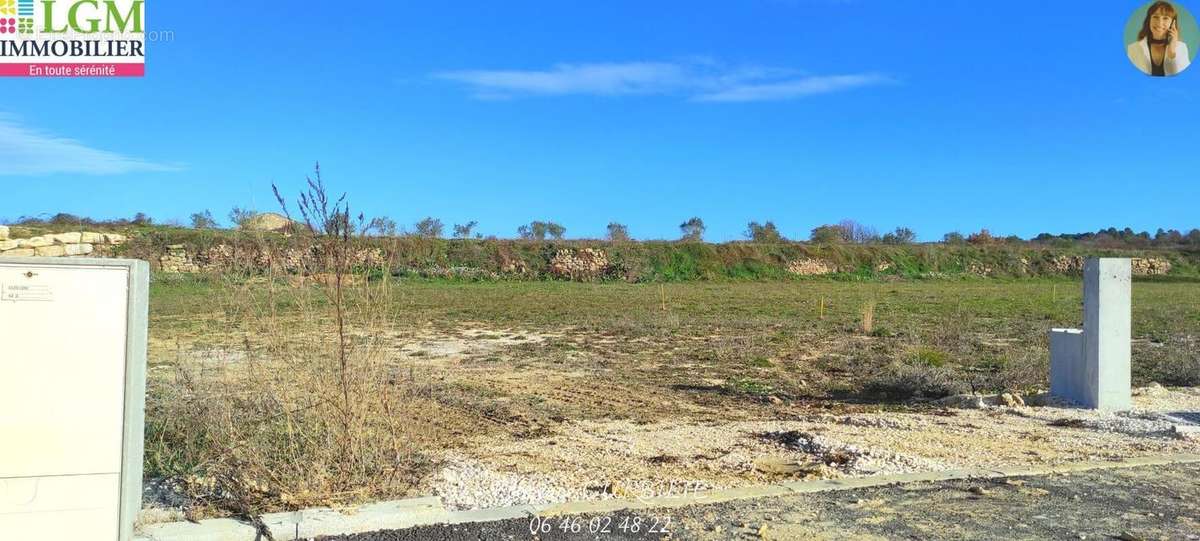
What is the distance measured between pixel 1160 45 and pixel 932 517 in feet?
19.9

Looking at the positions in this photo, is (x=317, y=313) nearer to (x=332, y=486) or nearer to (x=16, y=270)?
(x=332, y=486)

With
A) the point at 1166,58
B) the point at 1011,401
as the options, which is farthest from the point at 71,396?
the point at 1166,58

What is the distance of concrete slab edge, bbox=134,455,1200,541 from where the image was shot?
15.9 ft

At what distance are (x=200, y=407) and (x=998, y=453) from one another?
6.19 m

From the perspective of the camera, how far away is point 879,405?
412 inches

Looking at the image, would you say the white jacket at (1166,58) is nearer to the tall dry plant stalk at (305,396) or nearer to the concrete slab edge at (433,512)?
the concrete slab edge at (433,512)

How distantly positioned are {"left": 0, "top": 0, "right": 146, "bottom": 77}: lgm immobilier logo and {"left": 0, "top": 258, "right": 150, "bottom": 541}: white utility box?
23.7 feet

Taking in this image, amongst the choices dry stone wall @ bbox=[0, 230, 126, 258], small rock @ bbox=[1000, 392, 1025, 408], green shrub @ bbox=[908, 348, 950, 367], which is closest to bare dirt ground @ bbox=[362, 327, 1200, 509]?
small rock @ bbox=[1000, 392, 1025, 408]

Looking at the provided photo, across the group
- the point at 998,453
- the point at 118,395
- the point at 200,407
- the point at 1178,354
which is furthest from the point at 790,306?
the point at 118,395

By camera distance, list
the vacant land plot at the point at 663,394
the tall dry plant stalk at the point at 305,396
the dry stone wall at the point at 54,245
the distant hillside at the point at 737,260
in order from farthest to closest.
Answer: the distant hillside at the point at 737,260
the dry stone wall at the point at 54,245
the vacant land plot at the point at 663,394
the tall dry plant stalk at the point at 305,396

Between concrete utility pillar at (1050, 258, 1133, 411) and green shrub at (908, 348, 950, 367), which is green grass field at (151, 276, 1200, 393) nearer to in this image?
green shrub at (908, 348, 950, 367)

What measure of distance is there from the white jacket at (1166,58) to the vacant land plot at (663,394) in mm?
3460

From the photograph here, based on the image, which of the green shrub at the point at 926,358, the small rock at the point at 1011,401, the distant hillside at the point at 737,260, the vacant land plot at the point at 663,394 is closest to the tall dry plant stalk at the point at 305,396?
the vacant land plot at the point at 663,394

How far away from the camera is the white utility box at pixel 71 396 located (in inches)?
164
